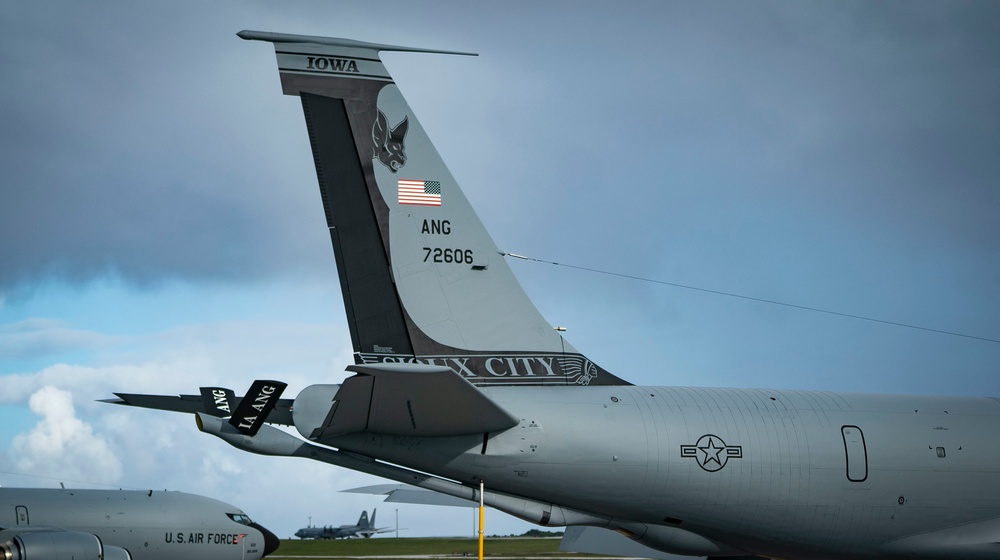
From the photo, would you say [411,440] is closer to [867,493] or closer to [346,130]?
[346,130]

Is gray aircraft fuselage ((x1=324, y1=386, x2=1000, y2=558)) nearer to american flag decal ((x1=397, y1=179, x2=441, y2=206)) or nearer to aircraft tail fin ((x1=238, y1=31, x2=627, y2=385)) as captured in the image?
aircraft tail fin ((x1=238, y1=31, x2=627, y2=385))

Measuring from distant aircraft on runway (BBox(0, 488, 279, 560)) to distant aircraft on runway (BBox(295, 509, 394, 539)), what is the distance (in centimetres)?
5662

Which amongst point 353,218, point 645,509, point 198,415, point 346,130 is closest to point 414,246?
point 353,218

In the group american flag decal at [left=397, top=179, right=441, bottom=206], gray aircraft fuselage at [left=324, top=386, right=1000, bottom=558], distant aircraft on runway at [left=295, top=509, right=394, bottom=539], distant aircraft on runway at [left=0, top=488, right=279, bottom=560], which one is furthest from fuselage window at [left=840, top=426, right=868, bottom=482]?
distant aircraft on runway at [left=295, top=509, right=394, bottom=539]

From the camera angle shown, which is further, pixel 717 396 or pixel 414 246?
pixel 717 396

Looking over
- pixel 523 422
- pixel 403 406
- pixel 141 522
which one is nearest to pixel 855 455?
pixel 523 422

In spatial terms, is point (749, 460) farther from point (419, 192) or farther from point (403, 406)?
point (419, 192)

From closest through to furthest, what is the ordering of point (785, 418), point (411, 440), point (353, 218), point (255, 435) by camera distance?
point (255, 435) < point (411, 440) < point (353, 218) < point (785, 418)

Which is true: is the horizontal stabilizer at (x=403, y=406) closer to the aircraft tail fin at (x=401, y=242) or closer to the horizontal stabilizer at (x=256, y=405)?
the horizontal stabilizer at (x=256, y=405)

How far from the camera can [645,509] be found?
507 inches

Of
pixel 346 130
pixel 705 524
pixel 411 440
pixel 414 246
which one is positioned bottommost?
pixel 705 524

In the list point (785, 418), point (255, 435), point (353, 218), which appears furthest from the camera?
point (785, 418)

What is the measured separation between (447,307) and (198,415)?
351 cm

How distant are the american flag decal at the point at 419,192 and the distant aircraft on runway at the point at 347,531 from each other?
73.6 metres
